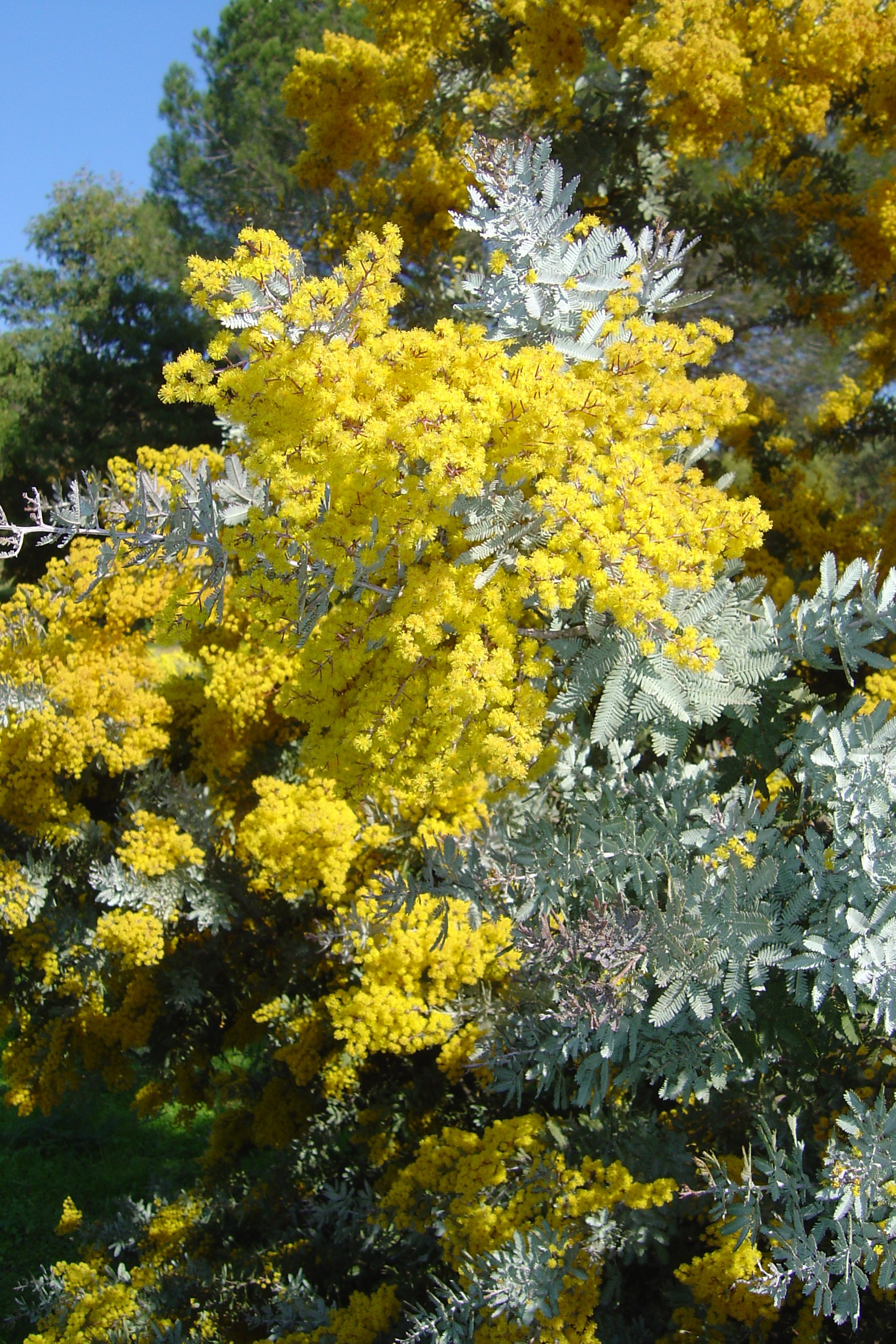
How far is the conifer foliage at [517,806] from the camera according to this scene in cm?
225

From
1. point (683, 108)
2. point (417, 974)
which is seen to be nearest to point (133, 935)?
point (417, 974)

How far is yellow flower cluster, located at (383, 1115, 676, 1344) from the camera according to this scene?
2.99 m

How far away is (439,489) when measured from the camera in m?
2.11

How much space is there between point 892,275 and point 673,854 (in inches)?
179

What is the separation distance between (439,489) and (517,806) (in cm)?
184

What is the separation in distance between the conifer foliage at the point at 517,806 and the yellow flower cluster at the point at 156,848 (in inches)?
0.9

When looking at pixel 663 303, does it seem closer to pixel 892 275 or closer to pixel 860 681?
pixel 860 681

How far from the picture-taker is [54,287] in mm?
15383

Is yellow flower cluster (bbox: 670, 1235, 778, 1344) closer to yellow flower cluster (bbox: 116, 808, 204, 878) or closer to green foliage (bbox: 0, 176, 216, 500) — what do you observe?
yellow flower cluster (bbox: 116, 808, 204, 878)

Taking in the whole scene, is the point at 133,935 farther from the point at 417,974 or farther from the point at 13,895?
the point at 417,974

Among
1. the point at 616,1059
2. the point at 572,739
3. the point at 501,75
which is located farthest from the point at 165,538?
the point at 501,75

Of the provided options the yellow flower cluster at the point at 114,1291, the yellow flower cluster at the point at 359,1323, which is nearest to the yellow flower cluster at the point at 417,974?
the yellow flower cluster at the point at 359,1323

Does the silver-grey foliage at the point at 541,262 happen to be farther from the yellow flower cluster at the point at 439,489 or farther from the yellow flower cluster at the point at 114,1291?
the yellow flower cluster at the point at 114,1291

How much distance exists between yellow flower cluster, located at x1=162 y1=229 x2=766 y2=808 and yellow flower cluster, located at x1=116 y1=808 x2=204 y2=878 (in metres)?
2.24
